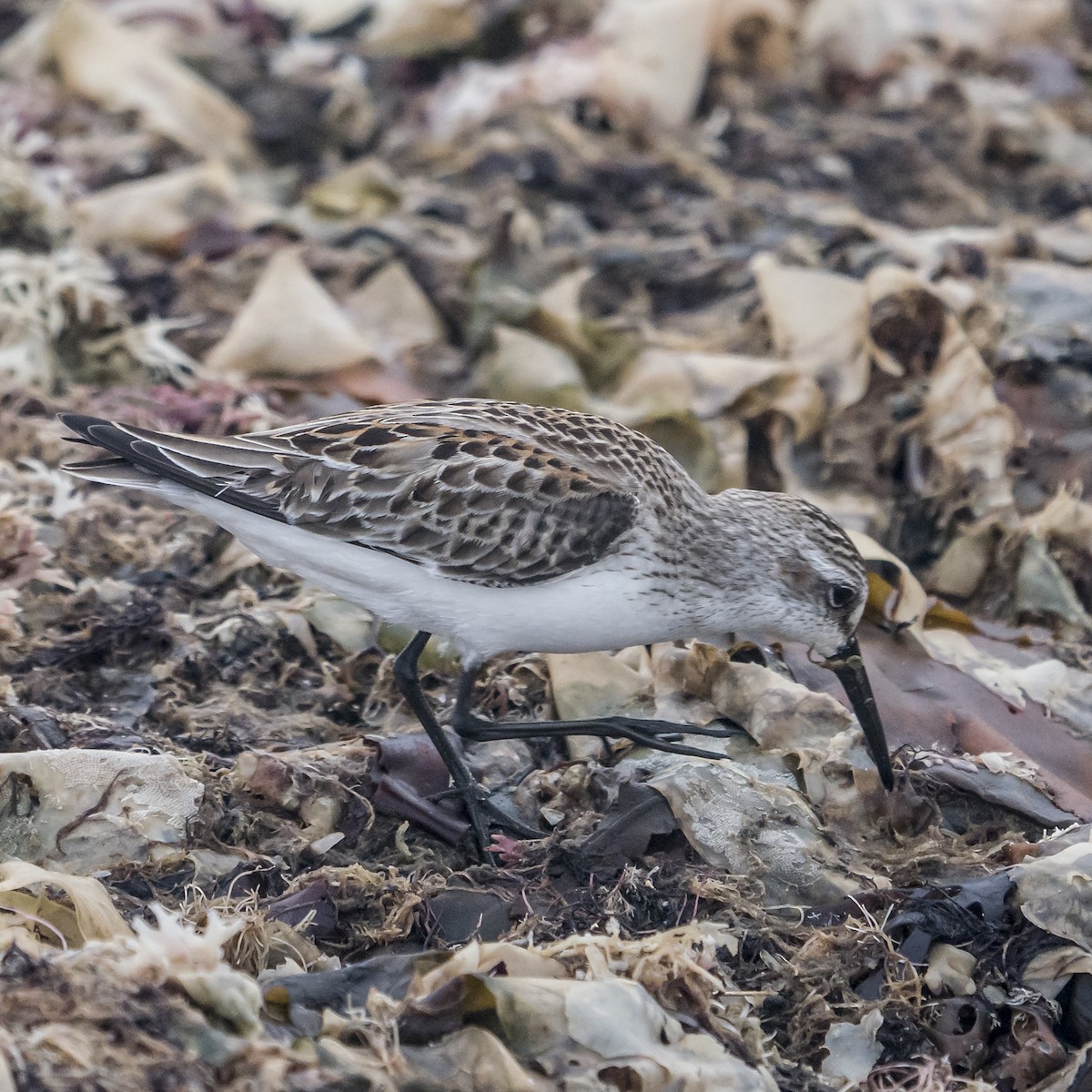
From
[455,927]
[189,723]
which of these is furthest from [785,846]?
[189,723]

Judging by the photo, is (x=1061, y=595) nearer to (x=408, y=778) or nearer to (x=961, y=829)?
(x=961, y=829)

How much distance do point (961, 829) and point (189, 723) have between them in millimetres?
2158

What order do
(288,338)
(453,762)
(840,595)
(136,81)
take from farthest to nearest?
(136,81) → (288,338) → (840,595) → (453,762)

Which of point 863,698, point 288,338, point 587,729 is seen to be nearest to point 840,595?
Answer: point 863,698

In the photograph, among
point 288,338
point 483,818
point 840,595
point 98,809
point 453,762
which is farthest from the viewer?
point 288,338

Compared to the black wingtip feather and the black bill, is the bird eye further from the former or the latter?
the black wingtip feather

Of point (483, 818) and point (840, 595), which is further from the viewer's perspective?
point (840, 595)

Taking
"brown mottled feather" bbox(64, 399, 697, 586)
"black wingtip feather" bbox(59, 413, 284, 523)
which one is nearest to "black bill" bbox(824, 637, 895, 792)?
"brown mottled feather" bbox(64, 399, 697, 586)

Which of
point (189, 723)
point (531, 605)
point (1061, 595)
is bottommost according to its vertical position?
point (1061, 595)

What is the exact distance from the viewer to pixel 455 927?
364 cm

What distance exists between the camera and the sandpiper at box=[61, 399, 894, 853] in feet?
13.9

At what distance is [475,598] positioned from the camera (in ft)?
14.0

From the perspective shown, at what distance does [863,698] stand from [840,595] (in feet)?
1.07

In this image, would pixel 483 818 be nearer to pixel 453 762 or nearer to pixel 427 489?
pixel 453 762
